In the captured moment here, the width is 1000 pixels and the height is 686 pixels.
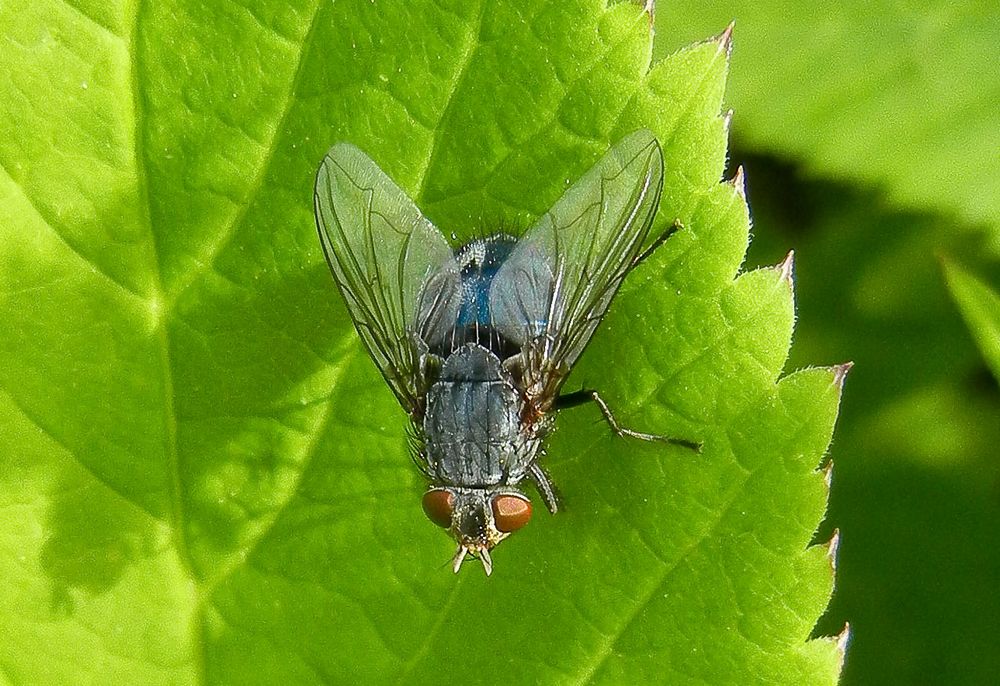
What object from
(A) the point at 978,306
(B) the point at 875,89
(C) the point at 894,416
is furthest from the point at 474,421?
(C) the point at 894,416

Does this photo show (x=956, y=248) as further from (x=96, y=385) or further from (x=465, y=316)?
(x=96, y=385)

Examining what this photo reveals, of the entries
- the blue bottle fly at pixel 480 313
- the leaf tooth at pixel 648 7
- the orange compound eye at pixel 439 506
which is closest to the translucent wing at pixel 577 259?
the blue bottle fly at pixel 480 313

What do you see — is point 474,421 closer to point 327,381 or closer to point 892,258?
point 327,381

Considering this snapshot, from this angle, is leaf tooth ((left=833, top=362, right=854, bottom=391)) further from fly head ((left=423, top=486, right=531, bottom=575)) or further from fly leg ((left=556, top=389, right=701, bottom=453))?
fly head ((left=423, top=486, right=531, bottom=575))

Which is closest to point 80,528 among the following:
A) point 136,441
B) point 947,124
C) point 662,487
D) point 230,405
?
point 136,441

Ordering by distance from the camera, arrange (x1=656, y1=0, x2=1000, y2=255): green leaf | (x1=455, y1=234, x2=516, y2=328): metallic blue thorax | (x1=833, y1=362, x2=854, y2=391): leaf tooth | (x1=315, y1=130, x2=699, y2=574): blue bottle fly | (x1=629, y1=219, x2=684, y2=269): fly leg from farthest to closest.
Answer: (x1=656, y1=0, x2=1000, y2=255): green leaf, (x1=455, y1=234, x2=516, y2=328): metallic blue thorax, (x1=315, y1=130, x2=699, y2=574): blue bottle fly, (x1=629, y1=219, x2=684, y2=269): fly leg, (x1=833, y1=362, x2=854, y2=391): leaf tooth

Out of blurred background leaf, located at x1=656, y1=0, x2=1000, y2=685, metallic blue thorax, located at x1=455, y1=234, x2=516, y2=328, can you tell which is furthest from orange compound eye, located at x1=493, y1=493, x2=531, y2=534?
blurred background leaf, located at x1=656, y1=0, x2=1000, y2=685
